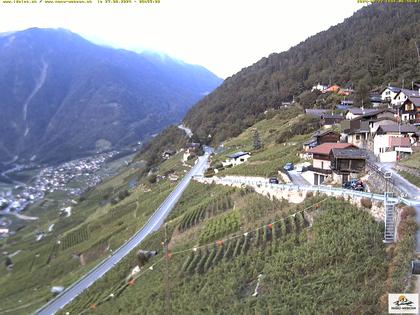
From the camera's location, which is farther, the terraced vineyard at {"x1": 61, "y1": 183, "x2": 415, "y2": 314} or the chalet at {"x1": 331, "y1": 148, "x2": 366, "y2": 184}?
the chalet at {"x1": 331, "y1": 148, "x2": 366, "y2": 184}

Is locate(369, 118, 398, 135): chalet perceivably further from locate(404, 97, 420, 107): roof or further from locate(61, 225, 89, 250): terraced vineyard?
locate(61, 225, 89, 250): terraced vineyard

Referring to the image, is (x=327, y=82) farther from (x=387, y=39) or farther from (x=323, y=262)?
(x=323, y=262)

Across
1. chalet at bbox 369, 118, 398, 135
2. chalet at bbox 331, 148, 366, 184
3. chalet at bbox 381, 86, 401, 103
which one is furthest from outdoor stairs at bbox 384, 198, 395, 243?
chalet at bbox 381, 86, 401, 103

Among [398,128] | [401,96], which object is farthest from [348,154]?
[401,96]

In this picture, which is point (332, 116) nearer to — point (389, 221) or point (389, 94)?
point (389, 94)

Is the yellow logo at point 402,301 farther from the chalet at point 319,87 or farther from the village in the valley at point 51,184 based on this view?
the village in the valley at point 51,184
